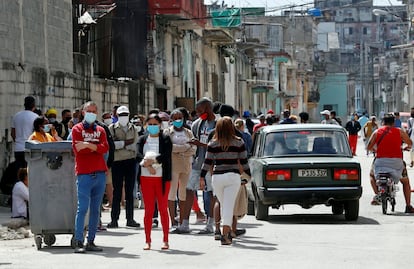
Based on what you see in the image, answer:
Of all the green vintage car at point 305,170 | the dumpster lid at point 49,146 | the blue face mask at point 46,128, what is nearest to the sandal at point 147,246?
the dumpster lid at point 49,146

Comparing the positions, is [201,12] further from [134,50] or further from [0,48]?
[0,48]

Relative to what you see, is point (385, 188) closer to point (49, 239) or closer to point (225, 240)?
point (225, 240)

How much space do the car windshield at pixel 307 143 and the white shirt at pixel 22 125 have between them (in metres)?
4.25

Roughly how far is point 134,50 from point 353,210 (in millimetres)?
19527

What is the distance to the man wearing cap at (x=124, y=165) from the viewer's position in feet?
56.0

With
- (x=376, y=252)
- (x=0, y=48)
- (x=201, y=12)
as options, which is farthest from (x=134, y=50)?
(x=376, y=252)

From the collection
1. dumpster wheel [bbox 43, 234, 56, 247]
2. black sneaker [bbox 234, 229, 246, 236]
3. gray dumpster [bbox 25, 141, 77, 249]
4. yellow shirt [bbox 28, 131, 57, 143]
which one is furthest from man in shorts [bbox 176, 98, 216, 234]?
gray dumpster [bbox 25, 141, 77, 249]

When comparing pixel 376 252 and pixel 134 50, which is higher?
pixel 134 50

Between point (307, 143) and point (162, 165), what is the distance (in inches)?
189

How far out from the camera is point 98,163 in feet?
44.9

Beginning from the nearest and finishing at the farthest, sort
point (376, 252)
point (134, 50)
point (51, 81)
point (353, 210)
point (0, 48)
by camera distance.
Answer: point (376, 252) < point (353, 210) < point (0, 48) < point (51, 81) < point (134, 50)

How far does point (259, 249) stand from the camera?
547 inches

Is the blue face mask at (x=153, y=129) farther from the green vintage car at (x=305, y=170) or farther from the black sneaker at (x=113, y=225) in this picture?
the green vintage car at (x=305, y=170)

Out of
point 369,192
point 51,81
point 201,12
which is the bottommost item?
point 369,192
